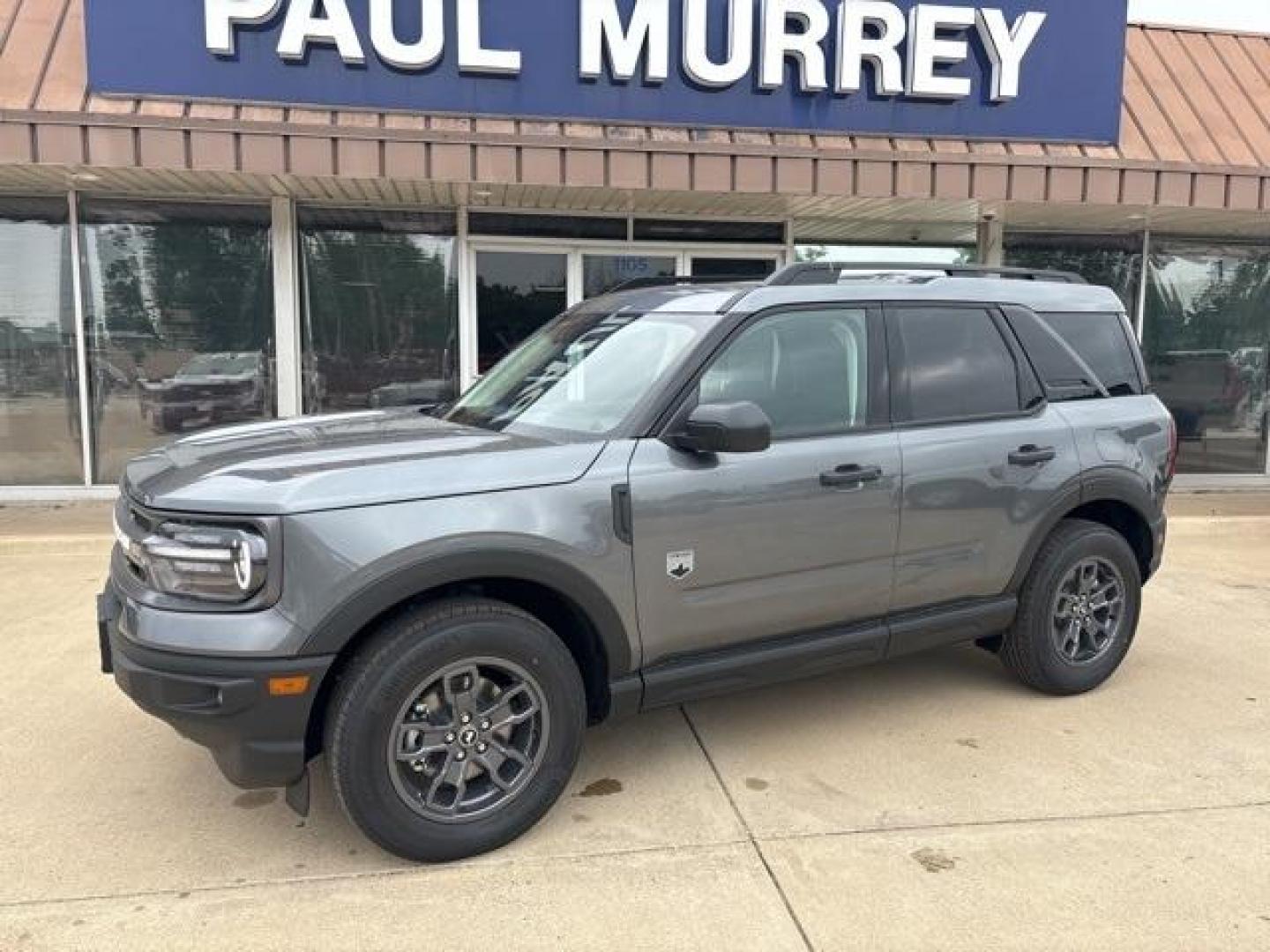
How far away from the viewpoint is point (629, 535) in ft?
10.5

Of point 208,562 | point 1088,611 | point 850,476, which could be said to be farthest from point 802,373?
point 208,562

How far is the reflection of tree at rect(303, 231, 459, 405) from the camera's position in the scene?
344 inches

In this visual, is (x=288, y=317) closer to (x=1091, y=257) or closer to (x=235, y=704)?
(x=235, y=704)

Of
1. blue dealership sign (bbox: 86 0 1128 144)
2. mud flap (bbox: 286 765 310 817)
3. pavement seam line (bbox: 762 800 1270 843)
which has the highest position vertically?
blue dealership sign (bbox: 86 0 1128 144)

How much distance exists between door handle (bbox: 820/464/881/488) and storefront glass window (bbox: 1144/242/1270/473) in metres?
8.06

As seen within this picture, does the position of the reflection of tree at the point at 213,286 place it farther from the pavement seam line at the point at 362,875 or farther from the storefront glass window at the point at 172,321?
the pavement seam line at the point at 362,875

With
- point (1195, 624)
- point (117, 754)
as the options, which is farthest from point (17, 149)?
point (1195, 624)

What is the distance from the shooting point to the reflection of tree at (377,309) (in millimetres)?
8742

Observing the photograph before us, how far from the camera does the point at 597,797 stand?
3.50 metres

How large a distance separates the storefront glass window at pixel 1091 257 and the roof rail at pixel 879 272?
18.4ft

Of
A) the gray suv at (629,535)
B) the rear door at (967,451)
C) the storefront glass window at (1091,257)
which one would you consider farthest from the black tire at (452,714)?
the storefront glass window at (1091,257)

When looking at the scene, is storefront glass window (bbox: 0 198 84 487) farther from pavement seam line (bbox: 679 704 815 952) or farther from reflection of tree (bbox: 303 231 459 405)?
pavement seam line (bbox: 679 704 815 952)

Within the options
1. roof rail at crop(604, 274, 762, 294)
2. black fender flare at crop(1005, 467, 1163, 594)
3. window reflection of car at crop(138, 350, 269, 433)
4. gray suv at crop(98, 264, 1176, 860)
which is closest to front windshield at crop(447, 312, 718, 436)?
gray suv at crop(98, 264, 1176, 860)

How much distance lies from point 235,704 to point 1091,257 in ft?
32.5
